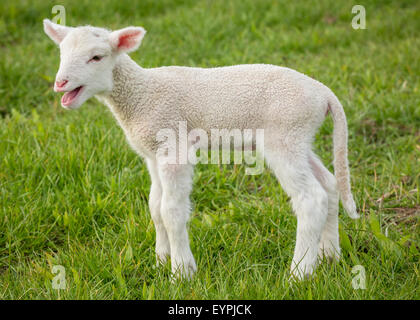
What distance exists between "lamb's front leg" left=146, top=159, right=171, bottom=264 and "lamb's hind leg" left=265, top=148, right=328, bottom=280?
778mm

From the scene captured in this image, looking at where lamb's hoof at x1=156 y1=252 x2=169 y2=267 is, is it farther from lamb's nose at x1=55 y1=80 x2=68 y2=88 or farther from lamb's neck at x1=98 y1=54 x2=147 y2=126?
lamb's nose at x1=55 y1=80 x2=68 y2=88

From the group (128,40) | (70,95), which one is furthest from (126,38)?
(70,95)

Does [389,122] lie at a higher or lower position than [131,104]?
lower

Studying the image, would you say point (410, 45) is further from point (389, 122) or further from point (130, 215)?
point (130, 215)

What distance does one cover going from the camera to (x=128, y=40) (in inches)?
119

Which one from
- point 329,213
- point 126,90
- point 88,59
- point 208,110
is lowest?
point 329,213

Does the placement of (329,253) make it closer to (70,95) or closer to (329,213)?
(329,213)

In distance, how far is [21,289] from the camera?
3176 mm

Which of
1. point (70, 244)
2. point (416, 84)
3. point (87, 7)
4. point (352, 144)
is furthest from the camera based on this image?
point (87, 7)

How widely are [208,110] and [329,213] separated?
1047mm

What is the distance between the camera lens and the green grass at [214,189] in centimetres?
316

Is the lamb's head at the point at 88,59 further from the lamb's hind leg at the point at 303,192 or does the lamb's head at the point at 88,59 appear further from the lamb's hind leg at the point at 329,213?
the lamb's hind leg at the point at 329,213
